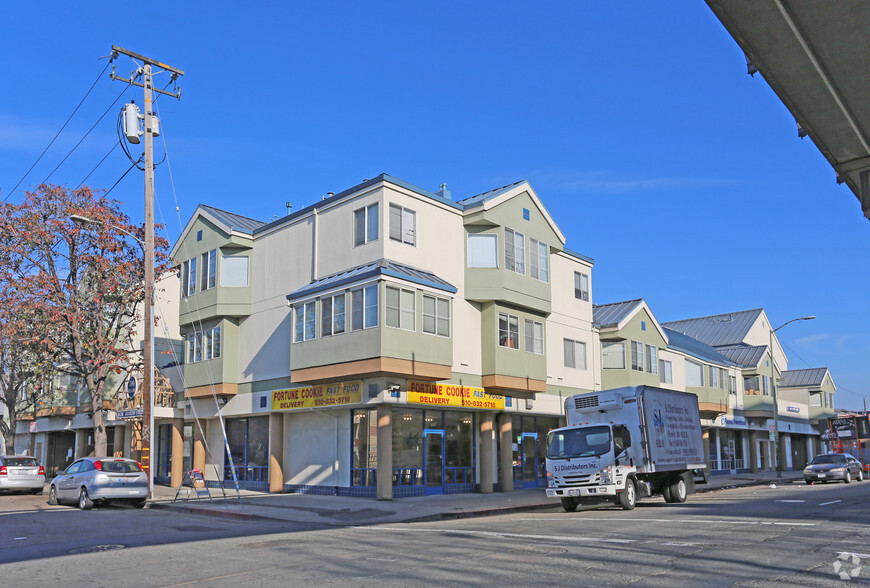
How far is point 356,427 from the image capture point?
26.4 meters

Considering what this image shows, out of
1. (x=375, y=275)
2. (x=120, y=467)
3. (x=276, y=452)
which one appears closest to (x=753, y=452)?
(x=276, y=452)

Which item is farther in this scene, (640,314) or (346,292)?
(640,314)

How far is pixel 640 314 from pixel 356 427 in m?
19.5

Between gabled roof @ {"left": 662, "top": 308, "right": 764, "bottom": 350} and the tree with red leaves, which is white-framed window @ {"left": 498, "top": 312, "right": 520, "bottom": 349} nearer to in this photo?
the tree with red leaves

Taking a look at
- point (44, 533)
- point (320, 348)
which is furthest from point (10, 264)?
point (44, 533)

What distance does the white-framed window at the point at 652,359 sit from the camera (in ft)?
132

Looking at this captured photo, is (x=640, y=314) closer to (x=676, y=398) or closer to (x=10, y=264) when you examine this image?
(x=676, y=398)

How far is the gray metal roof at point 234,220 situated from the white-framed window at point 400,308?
1013 centimetres

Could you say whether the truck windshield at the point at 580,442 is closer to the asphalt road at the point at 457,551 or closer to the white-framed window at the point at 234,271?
the asphalt road at the point at 457,551

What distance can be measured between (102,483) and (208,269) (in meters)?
12.5

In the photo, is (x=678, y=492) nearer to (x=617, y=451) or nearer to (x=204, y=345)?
(x=617, y=451)

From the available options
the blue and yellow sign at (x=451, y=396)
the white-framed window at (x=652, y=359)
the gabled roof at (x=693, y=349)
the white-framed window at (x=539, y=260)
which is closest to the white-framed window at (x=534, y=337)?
the white-framed window at (x=539, y=260)

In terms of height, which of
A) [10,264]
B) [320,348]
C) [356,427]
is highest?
[10,264]

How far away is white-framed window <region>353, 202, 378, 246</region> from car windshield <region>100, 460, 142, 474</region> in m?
10.3
